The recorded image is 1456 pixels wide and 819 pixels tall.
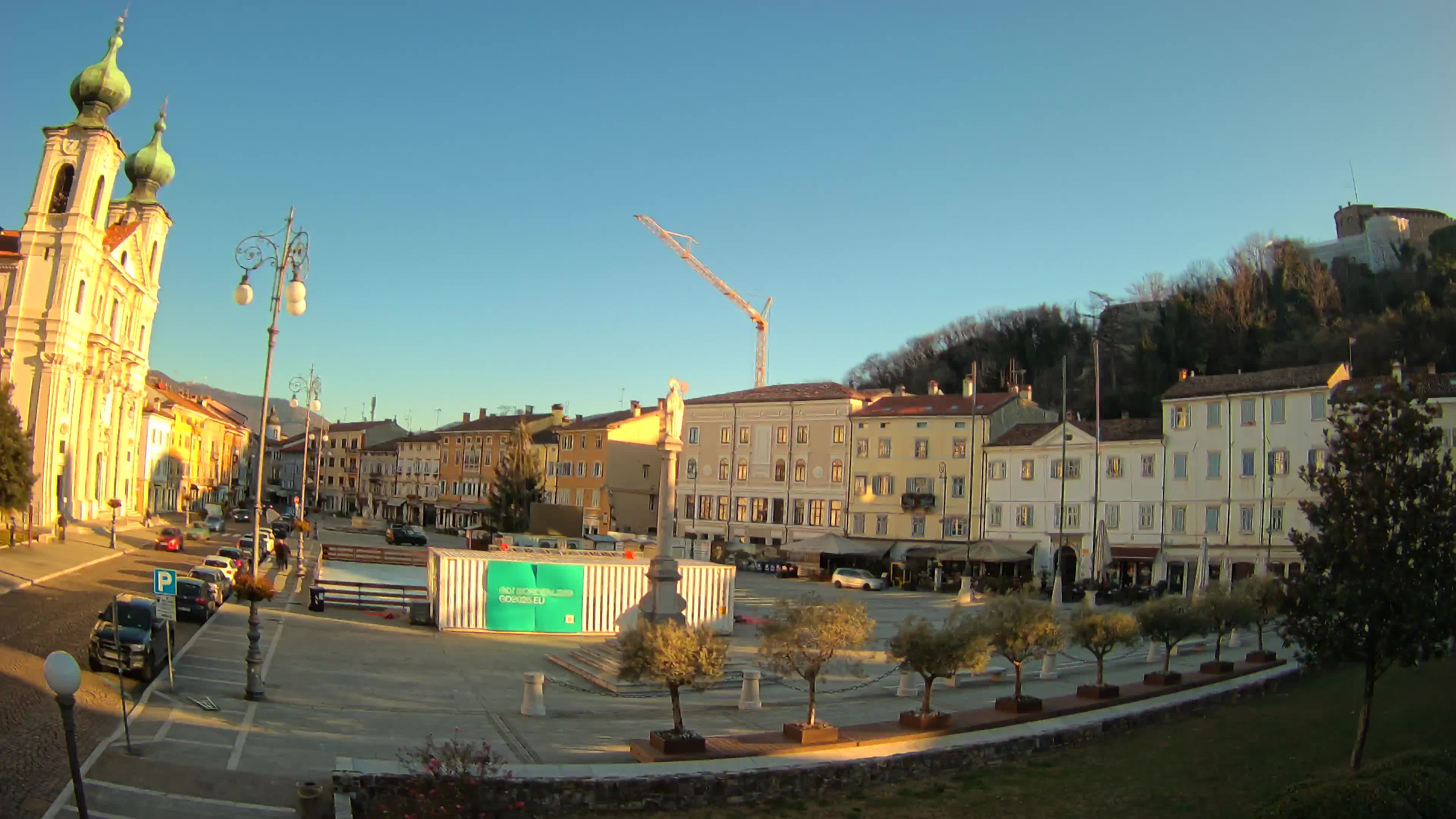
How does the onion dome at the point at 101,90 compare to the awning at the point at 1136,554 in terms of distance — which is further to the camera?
the onion dome at the point at 101,90

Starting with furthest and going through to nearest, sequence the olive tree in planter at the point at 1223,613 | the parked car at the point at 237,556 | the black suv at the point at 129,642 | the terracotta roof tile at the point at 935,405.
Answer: the terracotta roof tile at the point at 935,405, the parked car at the point at 237,556, the olive tree in planter at the point at 1223,613, the black suv at the point at 129,642

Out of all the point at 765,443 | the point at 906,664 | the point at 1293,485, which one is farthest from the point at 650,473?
the point at 906,664

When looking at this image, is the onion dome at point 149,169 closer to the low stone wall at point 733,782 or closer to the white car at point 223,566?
the white car at point 223,566

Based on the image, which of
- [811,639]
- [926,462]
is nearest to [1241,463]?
[926,462]

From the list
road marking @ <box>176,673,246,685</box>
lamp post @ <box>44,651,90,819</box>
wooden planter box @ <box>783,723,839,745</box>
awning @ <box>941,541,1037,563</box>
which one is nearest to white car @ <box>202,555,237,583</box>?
road marking @ <box>176,673,246,685</box>

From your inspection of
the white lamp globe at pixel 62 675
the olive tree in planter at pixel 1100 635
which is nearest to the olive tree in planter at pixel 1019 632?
the olive tree in planter at pixel 1100 635

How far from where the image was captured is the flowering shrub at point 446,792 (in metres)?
11.0

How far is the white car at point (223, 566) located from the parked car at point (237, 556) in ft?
0.78

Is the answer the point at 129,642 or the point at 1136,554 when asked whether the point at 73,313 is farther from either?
the point at 1136,554

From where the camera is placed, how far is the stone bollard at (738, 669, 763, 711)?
64.3 ft

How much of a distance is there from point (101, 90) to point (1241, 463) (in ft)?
229

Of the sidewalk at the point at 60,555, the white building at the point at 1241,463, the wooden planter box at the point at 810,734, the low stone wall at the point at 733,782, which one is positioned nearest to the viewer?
the low stone wall at the point at 733,782

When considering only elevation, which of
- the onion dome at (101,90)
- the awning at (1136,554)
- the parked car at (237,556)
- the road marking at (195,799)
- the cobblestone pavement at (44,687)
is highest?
the onion dome at (101,90)

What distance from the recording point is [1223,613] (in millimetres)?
23219
